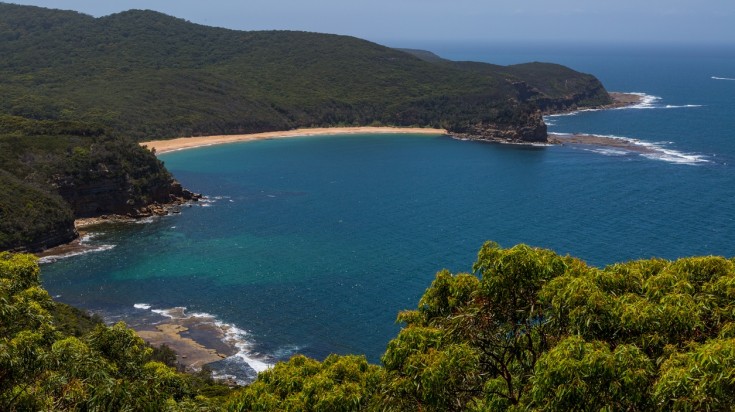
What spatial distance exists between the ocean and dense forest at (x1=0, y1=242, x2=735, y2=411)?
3193cm

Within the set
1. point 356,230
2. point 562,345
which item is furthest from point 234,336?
point 562,345

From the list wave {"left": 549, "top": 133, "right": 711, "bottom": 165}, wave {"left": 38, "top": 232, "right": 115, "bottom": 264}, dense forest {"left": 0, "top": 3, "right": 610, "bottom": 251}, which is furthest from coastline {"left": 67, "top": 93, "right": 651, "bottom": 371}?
dense forest {"left": 0, "top": 3, "right": 610, "bottom": 251}

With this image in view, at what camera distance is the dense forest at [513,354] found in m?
12.3

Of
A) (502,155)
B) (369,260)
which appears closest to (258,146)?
(502,155)

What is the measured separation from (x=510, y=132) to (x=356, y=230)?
275 feet

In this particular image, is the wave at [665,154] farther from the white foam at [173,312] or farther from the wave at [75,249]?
the wave at [75,249]

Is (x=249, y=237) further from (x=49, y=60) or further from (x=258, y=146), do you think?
(x=49, y=60)

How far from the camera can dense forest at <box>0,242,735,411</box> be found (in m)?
12.3

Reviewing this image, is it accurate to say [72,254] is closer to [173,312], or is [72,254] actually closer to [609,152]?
[173,312]

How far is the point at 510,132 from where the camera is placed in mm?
156625

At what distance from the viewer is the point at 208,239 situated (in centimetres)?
8006

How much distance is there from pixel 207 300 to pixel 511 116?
114761 mm

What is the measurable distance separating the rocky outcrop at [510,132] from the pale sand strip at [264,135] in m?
8.46

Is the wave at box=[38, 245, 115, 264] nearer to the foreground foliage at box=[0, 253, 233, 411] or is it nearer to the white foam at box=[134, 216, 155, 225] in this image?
the white foam at box=[134, 216, 155, 225]
